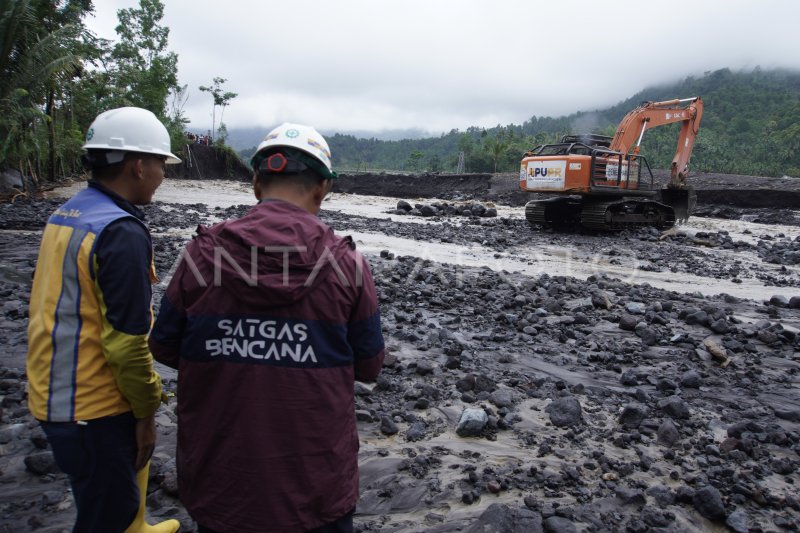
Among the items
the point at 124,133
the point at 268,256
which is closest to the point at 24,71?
the point at 124,133

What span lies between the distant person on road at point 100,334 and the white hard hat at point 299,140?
607 mm

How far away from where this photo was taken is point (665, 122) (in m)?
16.1

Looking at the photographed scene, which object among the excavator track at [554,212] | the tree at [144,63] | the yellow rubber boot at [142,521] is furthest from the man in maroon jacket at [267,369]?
the tree at [144,63]

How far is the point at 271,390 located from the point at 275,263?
336mm

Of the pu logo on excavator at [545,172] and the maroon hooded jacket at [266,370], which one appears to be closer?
the maroon hooded jacket at [266,370]

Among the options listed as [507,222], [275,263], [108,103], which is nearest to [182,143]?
[108,103]

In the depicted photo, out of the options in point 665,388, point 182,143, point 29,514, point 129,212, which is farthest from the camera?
point 182,143

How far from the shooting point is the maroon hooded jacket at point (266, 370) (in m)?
1.44

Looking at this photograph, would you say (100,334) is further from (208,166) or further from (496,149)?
(496,149)

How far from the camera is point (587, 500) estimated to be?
303 centimetres

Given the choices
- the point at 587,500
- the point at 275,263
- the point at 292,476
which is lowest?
the point at 587,500

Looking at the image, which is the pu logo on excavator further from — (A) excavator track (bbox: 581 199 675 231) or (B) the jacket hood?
(B) the jacket hood

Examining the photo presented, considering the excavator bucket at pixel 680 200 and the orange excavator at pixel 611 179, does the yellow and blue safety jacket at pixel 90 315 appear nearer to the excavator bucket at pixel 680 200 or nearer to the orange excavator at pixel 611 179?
the orange excavator at pixel 611 179

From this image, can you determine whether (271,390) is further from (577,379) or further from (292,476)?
(577,379)
